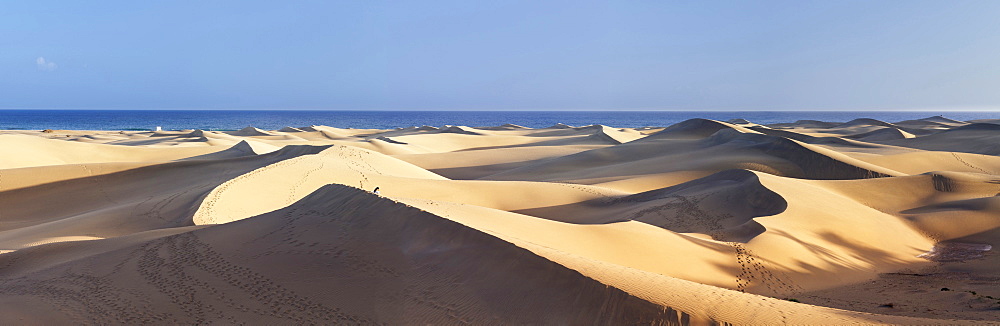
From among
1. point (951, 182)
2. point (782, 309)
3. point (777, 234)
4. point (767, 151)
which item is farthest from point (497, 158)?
point (782, 309)

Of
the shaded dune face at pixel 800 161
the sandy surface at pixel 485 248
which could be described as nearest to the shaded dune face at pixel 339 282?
the sandy surface at pixel 485 248

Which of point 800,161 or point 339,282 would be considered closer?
point 339,282

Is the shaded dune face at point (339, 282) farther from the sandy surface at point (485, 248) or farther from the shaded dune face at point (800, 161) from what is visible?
the shaded dune face at point (800, 161)

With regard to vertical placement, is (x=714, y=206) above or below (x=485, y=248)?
below

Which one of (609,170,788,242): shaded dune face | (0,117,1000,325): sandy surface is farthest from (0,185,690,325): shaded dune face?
(609,170,788,242): shaded dune face

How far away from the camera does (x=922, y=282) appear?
30.6 feet

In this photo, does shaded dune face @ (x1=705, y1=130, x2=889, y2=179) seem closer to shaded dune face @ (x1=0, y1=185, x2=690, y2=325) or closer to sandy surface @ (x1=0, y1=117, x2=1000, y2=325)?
sandy surface @ (x1=0, y1=117, x2=1000, y2=325)

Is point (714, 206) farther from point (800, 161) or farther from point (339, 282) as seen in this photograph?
point (800, 161)

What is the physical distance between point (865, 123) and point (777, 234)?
2354 inches

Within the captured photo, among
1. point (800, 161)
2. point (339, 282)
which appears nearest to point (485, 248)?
point (339, 282)

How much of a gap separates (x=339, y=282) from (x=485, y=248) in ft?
5.33

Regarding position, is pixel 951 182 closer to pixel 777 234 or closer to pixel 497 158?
pixel 777 234

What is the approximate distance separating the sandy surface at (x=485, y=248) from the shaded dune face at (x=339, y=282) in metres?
0.02

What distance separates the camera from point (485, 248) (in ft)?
23.3
